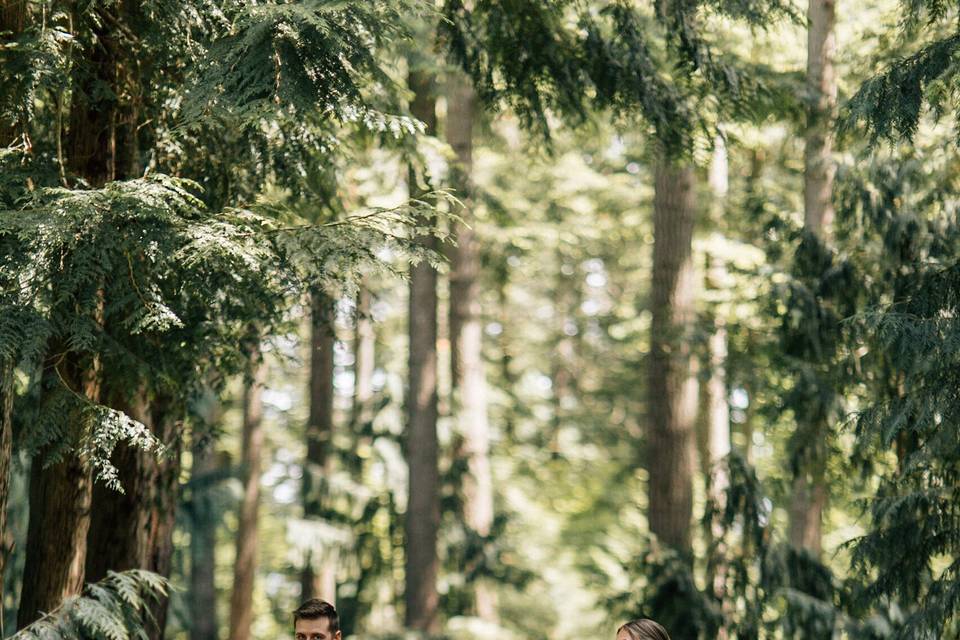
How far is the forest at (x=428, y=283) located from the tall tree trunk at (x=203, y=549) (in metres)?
0.06

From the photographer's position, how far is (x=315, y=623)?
5.59 m

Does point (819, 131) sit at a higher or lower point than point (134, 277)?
higher

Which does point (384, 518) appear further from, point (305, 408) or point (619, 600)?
point (619, 600)

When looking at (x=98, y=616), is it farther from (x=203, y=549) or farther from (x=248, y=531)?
(x=248, y=531)

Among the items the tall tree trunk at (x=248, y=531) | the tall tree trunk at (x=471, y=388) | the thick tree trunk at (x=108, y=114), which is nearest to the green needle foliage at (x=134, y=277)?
the thick tree trunk at (x=108, y=114)

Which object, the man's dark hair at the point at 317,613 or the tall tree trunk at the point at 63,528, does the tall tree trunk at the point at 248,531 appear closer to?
the tall tree trunk at the point at 63,528

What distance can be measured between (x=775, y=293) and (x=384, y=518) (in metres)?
15.4

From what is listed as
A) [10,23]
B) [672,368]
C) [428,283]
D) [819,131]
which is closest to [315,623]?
[10,23]

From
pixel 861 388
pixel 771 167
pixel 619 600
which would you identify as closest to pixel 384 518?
pixel 771 167

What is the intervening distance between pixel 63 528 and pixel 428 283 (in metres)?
7.99

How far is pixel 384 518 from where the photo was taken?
23.8 meters

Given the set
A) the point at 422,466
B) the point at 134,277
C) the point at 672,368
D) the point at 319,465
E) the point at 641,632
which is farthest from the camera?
the point at 319,465

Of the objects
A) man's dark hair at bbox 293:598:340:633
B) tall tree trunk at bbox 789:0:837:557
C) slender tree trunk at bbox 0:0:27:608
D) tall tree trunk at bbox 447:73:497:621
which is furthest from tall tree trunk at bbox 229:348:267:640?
man's dark hair at bbox 293:598:340:633

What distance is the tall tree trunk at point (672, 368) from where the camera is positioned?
11.9 meters
